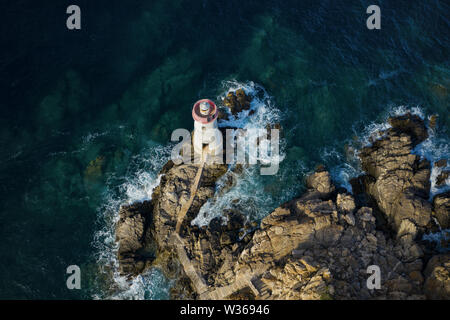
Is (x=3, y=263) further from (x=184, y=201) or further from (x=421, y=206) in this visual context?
(x=421, y=206)

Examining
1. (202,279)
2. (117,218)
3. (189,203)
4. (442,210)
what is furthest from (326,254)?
(117,218)

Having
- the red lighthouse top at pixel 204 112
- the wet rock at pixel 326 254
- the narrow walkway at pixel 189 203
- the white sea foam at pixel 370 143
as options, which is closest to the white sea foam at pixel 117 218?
Answer: the narrow walkway at pixel 189 203

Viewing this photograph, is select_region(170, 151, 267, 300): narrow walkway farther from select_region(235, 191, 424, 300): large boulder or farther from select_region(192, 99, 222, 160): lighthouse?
select_region(192, 99, 222, 160): lighthouse

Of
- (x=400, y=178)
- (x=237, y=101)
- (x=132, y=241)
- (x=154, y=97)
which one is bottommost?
(x=132, y=241)

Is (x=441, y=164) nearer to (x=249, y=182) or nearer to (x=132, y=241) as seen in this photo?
(x=249, y=182)

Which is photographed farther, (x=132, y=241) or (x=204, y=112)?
(x=132, y=241)

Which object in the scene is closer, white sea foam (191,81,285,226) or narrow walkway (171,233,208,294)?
narrow walkway (171,233,208,294)

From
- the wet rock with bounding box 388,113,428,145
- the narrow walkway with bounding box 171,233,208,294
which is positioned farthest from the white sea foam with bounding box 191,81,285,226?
the wet rock with bounding box 388,113,428,145
